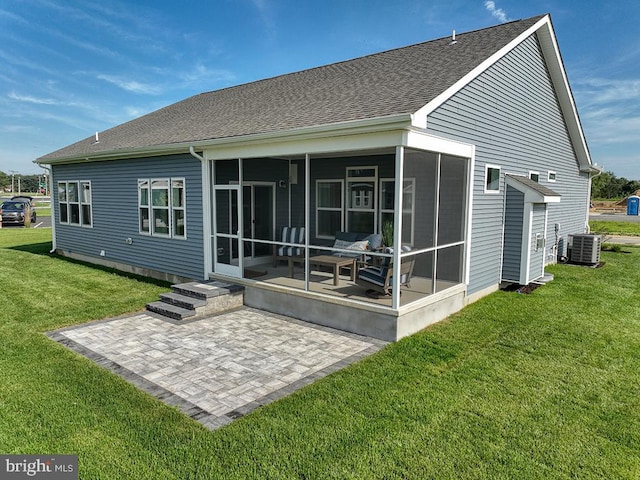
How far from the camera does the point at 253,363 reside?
527 cm

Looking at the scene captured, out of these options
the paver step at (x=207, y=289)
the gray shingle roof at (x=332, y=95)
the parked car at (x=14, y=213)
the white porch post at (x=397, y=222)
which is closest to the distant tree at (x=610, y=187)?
the gray shingle roof at (x=332, y=95)

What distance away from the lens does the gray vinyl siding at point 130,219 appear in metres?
9.12

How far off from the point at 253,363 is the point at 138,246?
6854mm

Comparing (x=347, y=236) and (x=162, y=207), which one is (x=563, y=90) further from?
(x=162, y=207)

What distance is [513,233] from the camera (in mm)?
8883

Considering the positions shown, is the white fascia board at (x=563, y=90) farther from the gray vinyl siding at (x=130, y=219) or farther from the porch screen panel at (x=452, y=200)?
the gray vinyl siding at (x=130, y=219)

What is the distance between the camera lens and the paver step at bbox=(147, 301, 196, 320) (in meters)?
7.19

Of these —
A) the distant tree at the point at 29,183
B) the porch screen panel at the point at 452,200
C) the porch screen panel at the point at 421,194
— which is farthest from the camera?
the distant tree at the point at 29,183

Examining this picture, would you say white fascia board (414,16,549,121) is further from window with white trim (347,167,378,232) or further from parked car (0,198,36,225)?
parked car (0,198,36,225)

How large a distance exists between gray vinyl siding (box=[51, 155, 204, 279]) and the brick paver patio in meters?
2.34

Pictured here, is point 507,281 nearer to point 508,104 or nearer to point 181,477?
Answer: point 508,104

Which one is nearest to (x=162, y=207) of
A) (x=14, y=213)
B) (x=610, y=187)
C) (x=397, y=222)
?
(x=397, y=222)

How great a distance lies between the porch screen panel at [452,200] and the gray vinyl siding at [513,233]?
1.84 m

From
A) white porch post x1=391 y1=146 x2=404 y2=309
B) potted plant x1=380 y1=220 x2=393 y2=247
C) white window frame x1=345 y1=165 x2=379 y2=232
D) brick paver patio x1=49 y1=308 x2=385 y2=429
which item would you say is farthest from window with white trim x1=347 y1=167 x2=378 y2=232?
white porch post x1=391 y1=146 x2=404 y2=309
